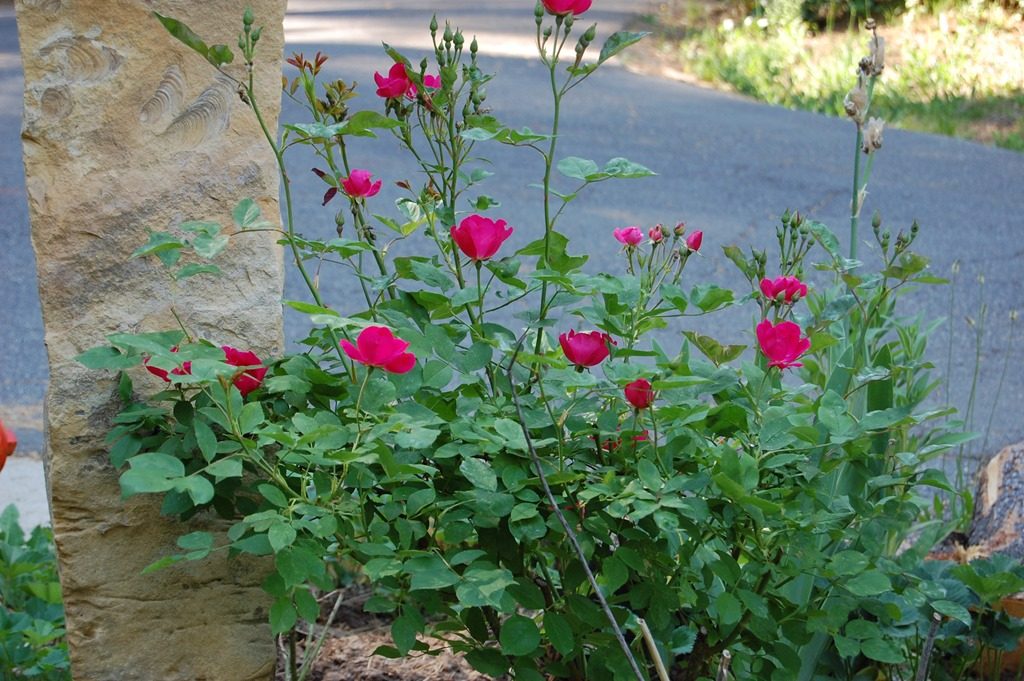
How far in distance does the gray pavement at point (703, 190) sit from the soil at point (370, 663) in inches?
52.9

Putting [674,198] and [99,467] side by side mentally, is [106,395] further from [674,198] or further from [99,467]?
[674,198]

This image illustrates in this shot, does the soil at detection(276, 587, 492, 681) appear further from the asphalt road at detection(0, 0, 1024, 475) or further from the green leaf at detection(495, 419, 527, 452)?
the asphalt road at detection(0, 0, 1024, 475)

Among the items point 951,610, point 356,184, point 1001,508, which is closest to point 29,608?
point 356,184

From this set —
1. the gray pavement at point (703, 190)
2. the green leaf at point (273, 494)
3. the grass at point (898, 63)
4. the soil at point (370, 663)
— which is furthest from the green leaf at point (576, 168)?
the grass at point (898, 63)

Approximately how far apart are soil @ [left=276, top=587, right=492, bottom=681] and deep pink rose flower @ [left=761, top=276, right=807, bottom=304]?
0.89 m

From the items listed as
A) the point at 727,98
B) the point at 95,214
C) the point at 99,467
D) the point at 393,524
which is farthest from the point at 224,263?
the point at 727,98

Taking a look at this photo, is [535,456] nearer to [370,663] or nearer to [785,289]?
[785,289]

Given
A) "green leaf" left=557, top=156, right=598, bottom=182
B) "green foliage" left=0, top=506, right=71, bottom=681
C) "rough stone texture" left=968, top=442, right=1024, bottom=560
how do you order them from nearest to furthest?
"green leaf" left=557, top=156, right=598, bottom=182 < "green foliage" left=0, top=506, right=71, bottom=681 < "rough stone texture" left=968, top=442, right=1024, bottom=560

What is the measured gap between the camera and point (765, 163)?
704 centimetres

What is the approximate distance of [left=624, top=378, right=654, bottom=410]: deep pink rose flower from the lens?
153cm

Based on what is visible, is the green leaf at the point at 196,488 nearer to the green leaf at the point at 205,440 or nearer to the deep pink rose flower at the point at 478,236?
the green leaf at the point at 205,440

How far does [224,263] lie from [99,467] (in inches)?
14.3

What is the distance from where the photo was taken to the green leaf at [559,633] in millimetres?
1619

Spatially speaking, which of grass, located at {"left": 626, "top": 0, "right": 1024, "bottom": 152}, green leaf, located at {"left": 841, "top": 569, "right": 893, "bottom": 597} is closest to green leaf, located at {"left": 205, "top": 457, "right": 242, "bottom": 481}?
green leaf, located at {"left": 841, "top": 569, "right": 893, "bottom": 597}
